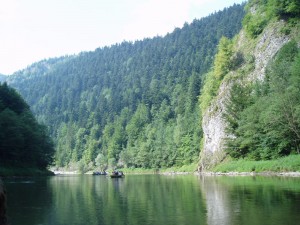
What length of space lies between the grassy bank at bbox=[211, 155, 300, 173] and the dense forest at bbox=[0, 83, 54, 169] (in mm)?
40812

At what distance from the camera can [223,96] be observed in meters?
93.4


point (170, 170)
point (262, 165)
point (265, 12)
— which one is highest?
point (265, 12)

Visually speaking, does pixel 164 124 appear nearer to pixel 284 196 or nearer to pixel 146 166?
pixel 146 166

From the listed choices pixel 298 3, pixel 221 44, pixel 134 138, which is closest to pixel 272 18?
pixel 298 3

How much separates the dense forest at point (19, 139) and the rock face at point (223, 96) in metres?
39.3

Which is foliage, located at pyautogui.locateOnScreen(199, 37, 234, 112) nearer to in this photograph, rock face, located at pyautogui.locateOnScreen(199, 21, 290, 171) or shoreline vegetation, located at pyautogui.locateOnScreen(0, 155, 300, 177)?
rock face, located at pyautogui.locateOnScreen(199, 21, 290, 171)

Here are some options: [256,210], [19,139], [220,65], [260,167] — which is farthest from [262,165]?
[19,139]

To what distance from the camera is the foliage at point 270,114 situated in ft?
201

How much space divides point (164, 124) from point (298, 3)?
99397mm

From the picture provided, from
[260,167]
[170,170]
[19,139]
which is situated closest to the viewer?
[260,167]

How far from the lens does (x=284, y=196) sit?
95.8 ft

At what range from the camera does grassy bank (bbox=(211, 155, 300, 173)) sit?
57572mm

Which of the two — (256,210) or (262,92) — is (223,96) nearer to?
(262,92)

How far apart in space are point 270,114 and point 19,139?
160 feet
